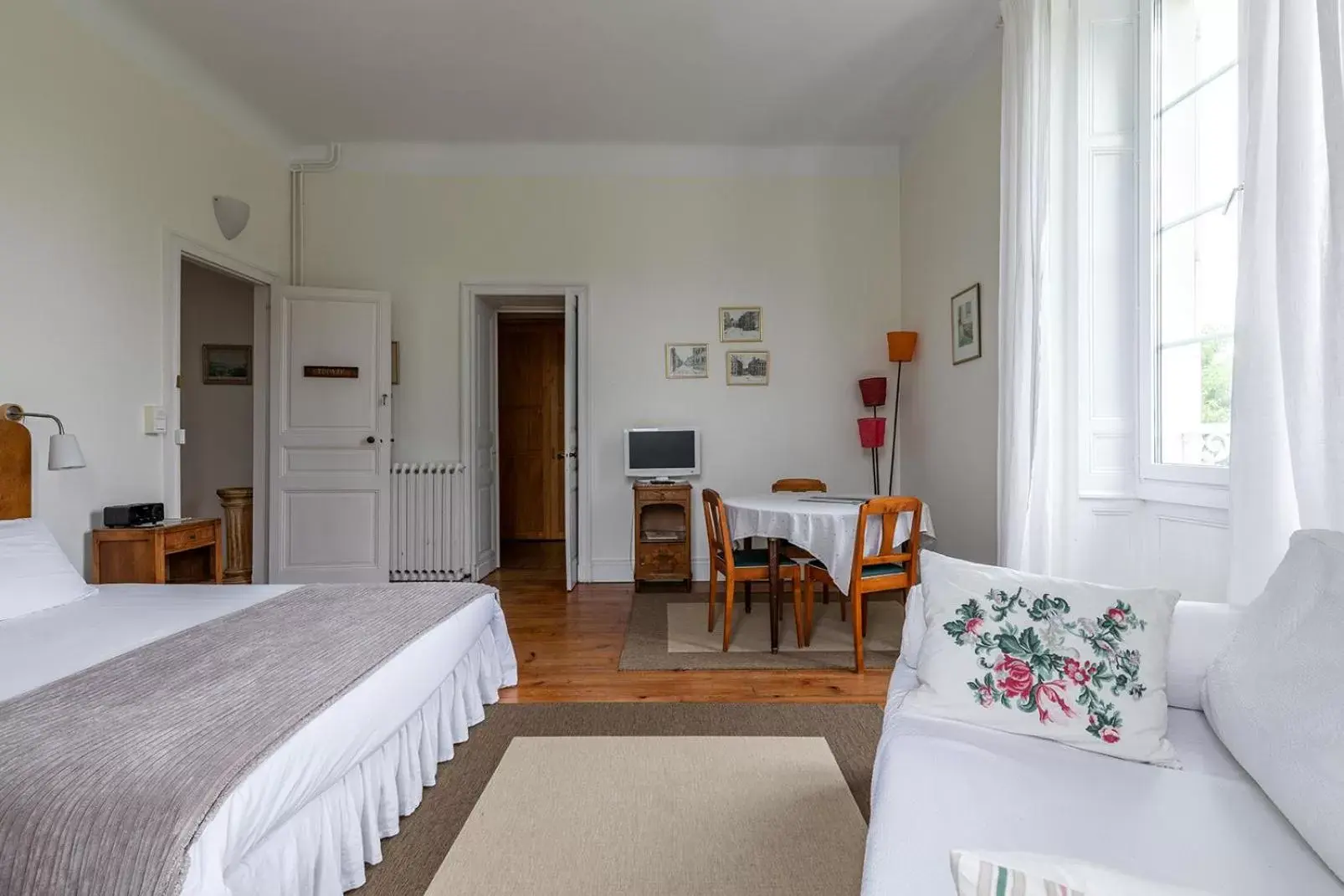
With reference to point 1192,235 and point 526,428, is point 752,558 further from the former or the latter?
point 526,428

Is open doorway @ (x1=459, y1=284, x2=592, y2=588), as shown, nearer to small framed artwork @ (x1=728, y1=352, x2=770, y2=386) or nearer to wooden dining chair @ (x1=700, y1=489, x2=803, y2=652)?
small framed artwork @ (x1=728, y1=352, x2=770, y2=386)

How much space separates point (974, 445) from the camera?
369 cm

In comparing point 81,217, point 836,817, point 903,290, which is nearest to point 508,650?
point 836,817

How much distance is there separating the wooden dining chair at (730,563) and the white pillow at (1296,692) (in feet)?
6.66

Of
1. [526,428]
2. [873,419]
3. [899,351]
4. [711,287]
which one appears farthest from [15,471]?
[526,428]

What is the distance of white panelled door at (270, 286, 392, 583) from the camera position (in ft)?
14.9

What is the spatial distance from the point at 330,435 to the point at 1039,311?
14.2 feet

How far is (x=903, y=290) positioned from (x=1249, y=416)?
11.3ft

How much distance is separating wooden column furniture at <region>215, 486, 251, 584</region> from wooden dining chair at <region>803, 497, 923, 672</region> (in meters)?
3.92

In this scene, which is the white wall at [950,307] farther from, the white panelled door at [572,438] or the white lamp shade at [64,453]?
the white lamp shade at [64,453]

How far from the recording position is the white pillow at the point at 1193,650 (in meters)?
1.45

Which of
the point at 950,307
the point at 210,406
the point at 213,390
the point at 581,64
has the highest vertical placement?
the point at 581,64

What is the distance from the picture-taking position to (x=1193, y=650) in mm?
1455

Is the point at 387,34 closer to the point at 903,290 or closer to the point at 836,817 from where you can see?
the point at 903,290
